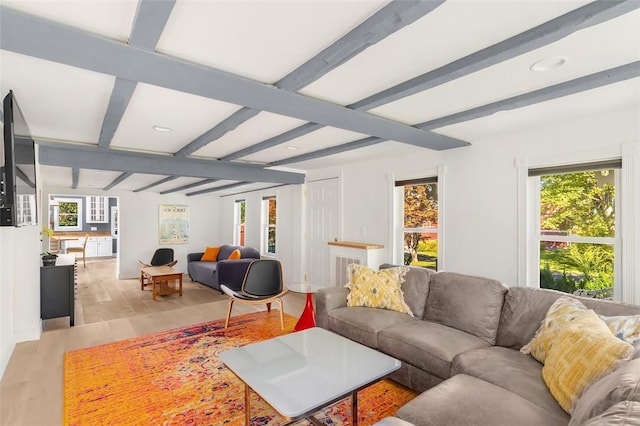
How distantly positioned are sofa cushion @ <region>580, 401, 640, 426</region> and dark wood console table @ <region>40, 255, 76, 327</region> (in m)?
5.05

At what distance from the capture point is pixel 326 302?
3.34 metres

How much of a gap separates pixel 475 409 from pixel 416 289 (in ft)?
5.39

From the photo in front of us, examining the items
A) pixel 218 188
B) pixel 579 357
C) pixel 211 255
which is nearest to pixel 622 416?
pixel 579 357

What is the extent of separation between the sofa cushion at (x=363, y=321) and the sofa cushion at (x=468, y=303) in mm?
241

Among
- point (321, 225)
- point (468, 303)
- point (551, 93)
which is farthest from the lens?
point (321, 225)

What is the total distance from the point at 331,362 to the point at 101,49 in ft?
7.16

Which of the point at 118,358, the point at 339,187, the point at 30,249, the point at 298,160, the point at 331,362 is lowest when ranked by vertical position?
the point at 118,358

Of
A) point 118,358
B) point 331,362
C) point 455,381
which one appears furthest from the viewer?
point 118,358

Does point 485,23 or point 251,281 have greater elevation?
point 485,23

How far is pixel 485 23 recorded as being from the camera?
1.48 m

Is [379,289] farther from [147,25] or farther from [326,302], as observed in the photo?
[147,25]

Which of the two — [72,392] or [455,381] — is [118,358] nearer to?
[72,392]

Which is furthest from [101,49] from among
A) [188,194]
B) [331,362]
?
[188,194]

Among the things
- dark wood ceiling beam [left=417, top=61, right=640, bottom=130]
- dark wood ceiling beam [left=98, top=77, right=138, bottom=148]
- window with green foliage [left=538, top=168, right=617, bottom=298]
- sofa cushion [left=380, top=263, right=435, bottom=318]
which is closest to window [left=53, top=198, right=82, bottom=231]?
dark wood ceiling beam [left=98, top=77, right=138, bottom=148]
